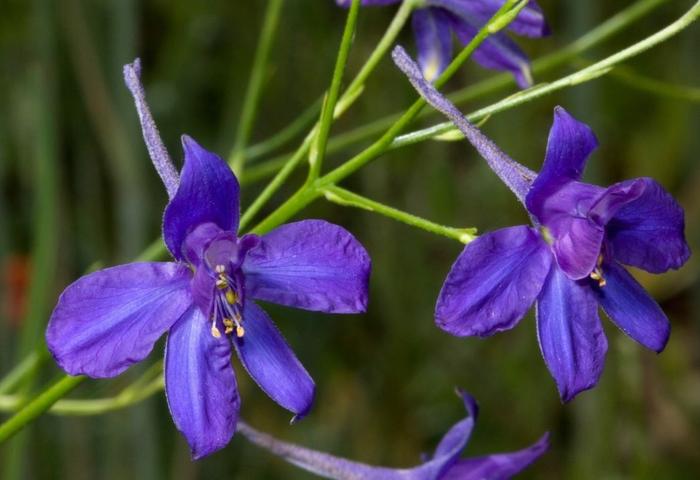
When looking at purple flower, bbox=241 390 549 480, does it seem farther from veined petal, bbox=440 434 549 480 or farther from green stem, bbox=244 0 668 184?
green stem, bbox=244 0 668 184

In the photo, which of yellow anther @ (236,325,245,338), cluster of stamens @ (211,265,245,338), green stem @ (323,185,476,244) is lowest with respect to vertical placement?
yellow anther @ (236,325,245,338)

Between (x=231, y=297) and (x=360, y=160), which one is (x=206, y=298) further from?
(x=360, y=160)

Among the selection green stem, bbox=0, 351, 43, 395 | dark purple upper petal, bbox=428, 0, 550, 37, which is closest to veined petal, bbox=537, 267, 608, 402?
dark purple upper petal, bbox=428, 0, 550, 37

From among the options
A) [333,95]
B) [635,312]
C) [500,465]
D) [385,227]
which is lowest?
[385,227]

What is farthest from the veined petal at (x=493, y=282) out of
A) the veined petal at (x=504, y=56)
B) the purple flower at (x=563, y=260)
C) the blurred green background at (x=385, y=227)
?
the blurred green background at (x=385, y=227)

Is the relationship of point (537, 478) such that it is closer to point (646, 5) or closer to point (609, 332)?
point (609, 332)

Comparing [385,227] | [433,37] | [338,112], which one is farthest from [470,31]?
[385,227]

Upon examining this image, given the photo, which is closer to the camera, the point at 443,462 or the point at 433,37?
the point at 443,462
